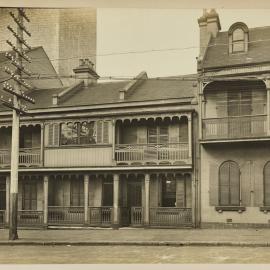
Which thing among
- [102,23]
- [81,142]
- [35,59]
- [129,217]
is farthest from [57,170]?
[102,23]

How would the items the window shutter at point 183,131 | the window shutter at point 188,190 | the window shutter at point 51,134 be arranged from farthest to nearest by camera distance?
the window shutter at point 51,134
the window shutter at point 183,131
the window shutter at point 188,190

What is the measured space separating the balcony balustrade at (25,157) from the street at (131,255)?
7.48m

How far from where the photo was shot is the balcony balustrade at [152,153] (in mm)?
22438

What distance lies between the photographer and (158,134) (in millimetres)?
23703

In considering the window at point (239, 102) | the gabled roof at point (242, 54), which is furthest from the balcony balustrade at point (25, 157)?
the window at point (239, 102)

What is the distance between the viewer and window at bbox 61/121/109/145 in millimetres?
23703

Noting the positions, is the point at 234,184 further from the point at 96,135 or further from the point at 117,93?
the point at 117,93

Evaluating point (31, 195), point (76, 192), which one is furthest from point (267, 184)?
point (31, 195)

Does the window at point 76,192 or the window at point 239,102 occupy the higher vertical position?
the window at point 239,102

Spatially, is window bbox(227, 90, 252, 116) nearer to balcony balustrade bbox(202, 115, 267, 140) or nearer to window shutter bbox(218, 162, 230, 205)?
balcony balustrade bbox(202, 115, 267, 140)

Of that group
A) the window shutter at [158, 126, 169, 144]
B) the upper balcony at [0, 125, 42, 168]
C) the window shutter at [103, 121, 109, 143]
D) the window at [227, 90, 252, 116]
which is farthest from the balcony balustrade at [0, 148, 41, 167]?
the window at [227, 90, 252, 116]

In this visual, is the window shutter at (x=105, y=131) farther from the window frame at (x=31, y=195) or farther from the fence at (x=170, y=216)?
the window frame at (x=31, y=195)

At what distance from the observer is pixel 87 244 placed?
55.9 ft

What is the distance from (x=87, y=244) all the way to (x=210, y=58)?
999 centimetres
